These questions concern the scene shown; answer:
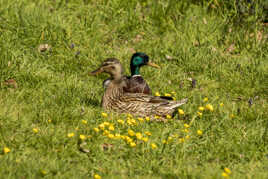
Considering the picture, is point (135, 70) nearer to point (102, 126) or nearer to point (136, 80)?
point (136, 80)

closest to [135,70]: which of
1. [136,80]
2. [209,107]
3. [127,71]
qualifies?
[136,80]

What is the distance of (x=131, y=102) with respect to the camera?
262 inches

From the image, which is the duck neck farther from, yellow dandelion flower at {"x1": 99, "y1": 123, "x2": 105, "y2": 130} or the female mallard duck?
yellow dandelion flower at {"x1": 99, "y1": 123, "x2": 105, "y2": 130}

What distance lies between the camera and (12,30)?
8.27m

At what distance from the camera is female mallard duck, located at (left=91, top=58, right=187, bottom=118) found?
6.54 metres

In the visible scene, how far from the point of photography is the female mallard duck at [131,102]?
6543 mm

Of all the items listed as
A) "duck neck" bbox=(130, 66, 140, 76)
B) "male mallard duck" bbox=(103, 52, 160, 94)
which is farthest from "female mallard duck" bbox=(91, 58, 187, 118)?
"duck neck" bbox=(130, 66, 140, 76)

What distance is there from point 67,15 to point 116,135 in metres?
4.47

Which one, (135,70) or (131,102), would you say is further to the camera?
(135,70)

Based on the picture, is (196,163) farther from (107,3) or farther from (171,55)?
(107,3)

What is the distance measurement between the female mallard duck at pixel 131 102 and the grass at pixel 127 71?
10.0 inches

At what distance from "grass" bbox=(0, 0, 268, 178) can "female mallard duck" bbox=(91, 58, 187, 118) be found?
0.83 feet

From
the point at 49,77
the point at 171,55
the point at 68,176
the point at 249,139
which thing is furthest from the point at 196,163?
the point at 171,55

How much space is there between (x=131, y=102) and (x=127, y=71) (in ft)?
5.64
